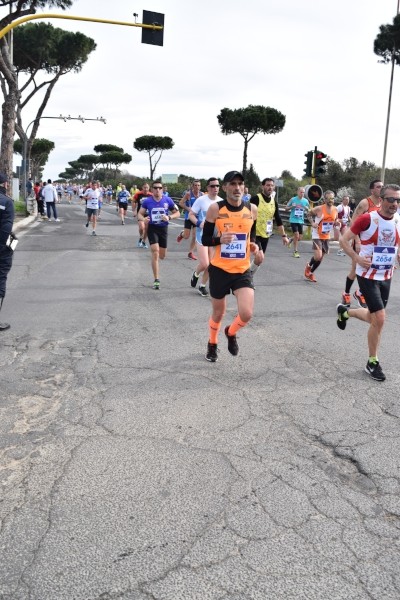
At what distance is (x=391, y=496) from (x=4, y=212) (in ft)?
16.6

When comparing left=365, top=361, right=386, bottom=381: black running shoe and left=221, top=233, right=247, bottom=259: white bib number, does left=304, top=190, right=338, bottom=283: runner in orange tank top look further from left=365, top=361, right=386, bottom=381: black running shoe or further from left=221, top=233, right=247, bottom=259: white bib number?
left=365, top=361, right=386, bottom=381: black running shoe

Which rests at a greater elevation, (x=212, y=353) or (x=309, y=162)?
(x=309, y=162)

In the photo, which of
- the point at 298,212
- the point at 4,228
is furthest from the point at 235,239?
the point at 298,212

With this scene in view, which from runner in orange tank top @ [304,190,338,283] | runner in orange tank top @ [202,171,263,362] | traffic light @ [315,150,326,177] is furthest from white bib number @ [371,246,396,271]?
traffic light @ [315,150,326,177]

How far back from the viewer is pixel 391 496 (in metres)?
3.04

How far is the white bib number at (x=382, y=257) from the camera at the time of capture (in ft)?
17.2

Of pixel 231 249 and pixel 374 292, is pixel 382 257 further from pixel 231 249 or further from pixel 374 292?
pixel 231 249

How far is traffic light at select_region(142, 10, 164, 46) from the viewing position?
13.3 m

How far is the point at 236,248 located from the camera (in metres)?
5.38

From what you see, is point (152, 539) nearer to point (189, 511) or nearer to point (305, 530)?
point (189, 511)

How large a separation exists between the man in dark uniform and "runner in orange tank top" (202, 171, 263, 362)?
2457 mm

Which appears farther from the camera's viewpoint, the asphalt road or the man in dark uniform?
the man in dark uniform

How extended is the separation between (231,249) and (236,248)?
2.0 inches

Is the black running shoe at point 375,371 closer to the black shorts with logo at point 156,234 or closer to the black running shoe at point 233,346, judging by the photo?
the black running shoe at point 233,346
